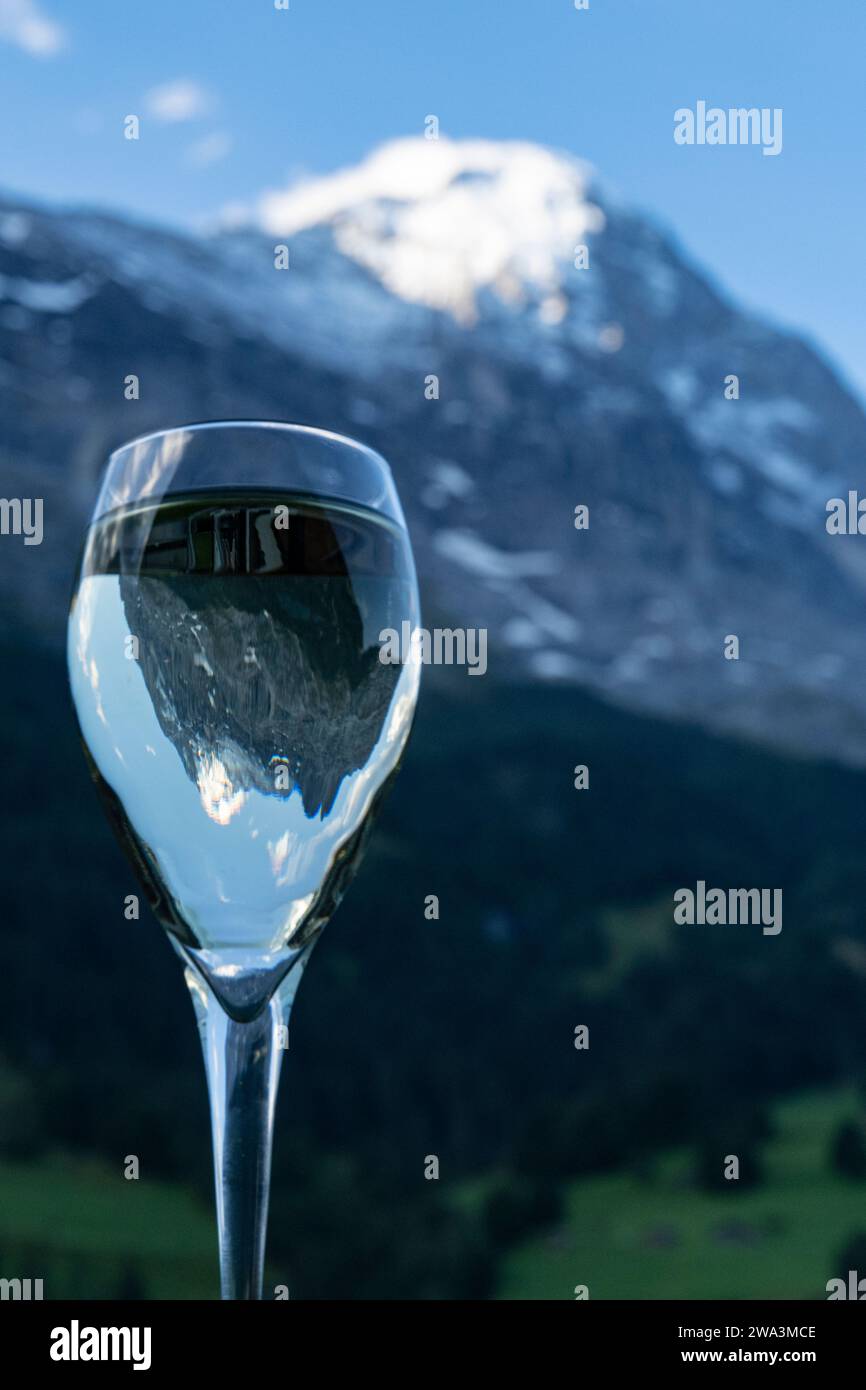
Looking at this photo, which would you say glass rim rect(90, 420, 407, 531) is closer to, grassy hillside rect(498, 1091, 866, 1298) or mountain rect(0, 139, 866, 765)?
grassy hillside rect(498, 1091, 866, 1298)

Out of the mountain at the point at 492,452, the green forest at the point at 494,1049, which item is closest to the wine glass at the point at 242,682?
the green forest at the point at 494,1049

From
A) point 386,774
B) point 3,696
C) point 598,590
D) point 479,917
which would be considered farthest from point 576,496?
point 386,774

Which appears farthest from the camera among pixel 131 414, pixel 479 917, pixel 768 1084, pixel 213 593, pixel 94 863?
pixel 131 414

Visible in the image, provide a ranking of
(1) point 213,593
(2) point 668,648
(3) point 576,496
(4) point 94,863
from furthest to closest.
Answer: (3) point 576,496 → (2) point 668,648 → (4) point 94,863 → (1) point 213,593

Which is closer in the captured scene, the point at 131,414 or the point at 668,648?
the point at 131,414

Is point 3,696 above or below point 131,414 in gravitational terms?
below
